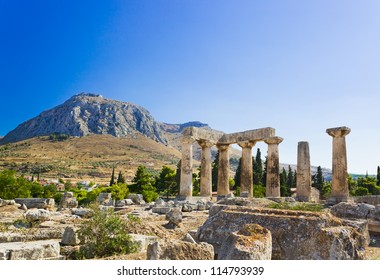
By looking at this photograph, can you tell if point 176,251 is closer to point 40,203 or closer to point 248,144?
point 40,203

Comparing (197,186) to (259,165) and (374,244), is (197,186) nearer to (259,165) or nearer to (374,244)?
(259,165)

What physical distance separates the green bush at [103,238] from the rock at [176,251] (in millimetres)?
2052

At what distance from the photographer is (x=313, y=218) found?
571 centimetres

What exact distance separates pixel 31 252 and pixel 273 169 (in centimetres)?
2250

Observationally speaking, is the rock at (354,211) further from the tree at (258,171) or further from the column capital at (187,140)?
the tree at (258,171)

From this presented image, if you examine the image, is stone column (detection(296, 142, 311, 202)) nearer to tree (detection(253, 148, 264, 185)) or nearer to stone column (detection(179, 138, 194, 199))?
stone column (detection(179, 138, 194, 199))

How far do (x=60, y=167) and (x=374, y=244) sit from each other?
4712 inches

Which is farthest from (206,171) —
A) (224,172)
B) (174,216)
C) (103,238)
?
(103,238)

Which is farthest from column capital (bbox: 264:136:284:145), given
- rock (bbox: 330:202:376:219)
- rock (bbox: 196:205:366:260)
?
rock (bbox: 196:205:366:260)

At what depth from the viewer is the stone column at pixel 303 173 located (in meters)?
25.5

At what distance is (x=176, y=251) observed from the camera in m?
4.85

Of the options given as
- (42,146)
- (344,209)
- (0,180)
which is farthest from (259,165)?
(42,146)

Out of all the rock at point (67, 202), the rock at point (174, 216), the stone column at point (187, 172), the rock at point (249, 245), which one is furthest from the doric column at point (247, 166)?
the rock at point (249, 245)

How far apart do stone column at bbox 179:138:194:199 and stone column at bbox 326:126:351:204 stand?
33.7ft
